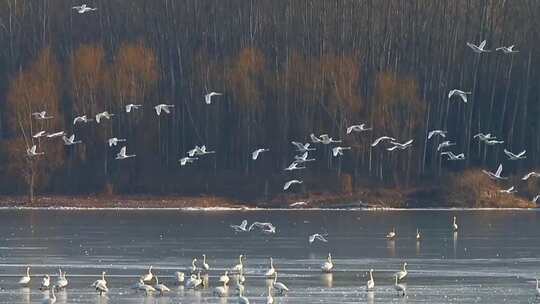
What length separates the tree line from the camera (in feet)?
209

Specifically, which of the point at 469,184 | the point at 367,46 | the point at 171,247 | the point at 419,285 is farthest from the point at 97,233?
the point at 367,46

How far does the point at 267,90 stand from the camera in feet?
217

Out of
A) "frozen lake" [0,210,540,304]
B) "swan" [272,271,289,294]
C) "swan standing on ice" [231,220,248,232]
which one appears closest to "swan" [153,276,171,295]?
"frozen lake" [0,210,540,304]

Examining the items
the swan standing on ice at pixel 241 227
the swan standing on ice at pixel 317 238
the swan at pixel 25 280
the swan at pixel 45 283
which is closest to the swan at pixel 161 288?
the swan at pixel 45 283

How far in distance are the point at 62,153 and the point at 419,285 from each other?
120ft

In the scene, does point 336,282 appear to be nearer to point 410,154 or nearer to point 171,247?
point 171,247

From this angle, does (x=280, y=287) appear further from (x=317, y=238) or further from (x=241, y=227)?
(x=241, y=227)

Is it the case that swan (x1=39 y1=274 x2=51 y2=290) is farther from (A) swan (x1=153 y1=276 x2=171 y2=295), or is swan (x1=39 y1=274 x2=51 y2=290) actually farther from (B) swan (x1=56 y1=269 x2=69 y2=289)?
(A) swan (x1=153 y1=276 x2=171 y2=295)

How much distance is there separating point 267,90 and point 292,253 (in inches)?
1209

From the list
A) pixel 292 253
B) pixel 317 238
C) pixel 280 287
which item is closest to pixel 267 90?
pixel 317 238

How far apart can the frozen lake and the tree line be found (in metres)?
10.5

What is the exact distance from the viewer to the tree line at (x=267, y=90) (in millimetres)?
63656

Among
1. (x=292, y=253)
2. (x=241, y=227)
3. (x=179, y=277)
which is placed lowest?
(x=241, y=227)

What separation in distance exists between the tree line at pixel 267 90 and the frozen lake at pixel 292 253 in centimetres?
1048
